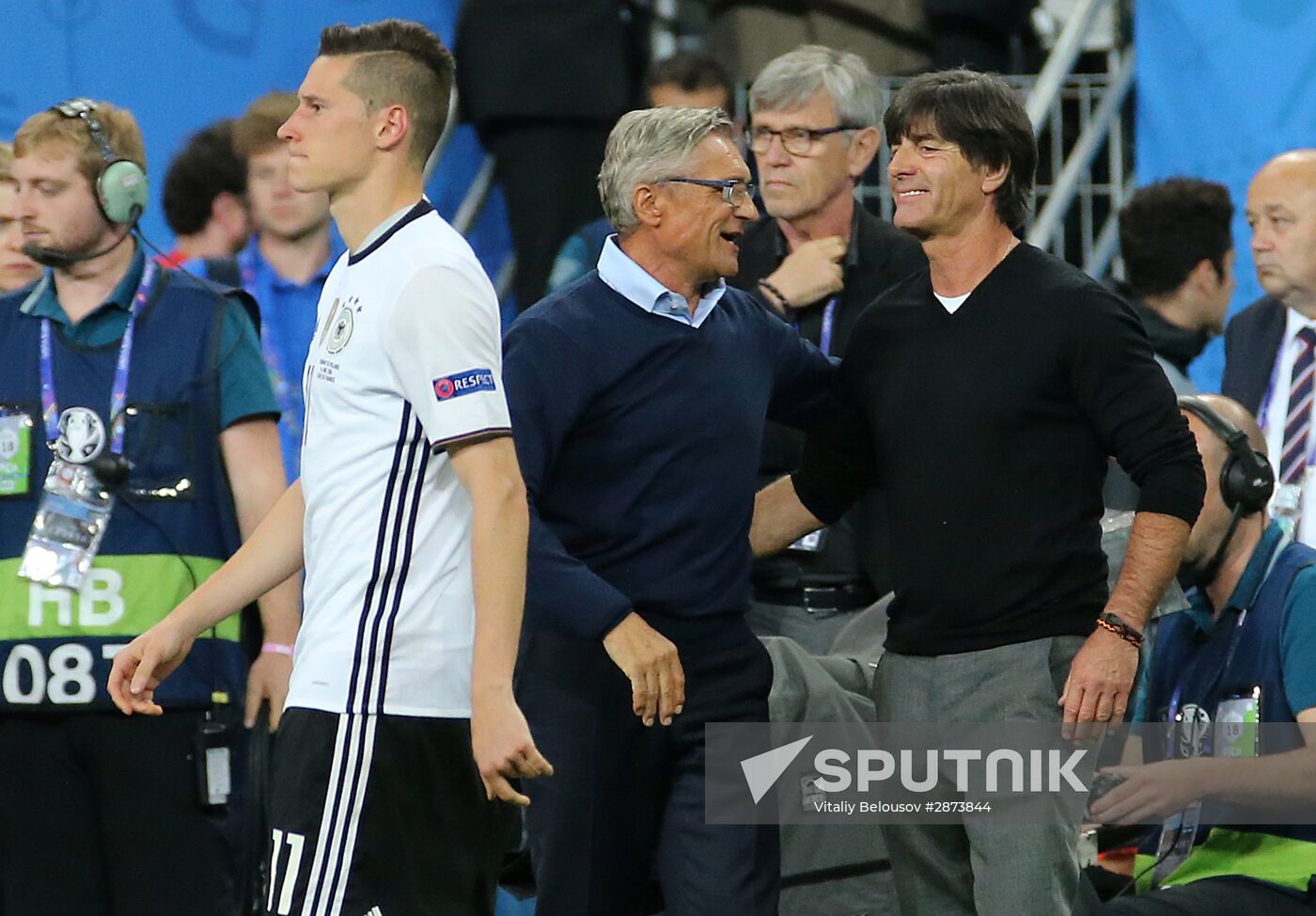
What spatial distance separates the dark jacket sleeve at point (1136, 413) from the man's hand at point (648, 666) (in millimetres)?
777

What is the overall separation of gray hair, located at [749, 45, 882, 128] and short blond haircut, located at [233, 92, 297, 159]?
1673 millimetres

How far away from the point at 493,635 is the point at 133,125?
1763mm

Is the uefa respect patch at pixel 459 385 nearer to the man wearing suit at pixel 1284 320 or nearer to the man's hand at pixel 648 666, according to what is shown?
the man's hand at pixel 648 666

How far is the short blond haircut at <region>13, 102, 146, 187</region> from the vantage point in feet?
13.2

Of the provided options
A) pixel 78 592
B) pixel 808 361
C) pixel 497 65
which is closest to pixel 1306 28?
pixel 497 65

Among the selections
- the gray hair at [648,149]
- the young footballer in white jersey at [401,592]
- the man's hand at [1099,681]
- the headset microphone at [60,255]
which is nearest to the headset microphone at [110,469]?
the headset microphone at [60,255]

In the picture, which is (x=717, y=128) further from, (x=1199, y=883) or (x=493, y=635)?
(x=1199, y=883)

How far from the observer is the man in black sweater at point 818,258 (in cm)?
452

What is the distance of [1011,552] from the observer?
3.46 m

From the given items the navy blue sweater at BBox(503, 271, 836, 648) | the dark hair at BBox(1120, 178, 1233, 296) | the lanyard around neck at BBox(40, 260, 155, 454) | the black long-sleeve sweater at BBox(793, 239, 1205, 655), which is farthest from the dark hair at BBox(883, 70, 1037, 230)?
the dark hair at BBox(1120, 178, 1233, 296)

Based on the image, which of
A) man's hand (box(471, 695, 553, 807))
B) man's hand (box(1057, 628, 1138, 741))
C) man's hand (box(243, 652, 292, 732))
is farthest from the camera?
man's hand (box(243, 652, 292, 732))

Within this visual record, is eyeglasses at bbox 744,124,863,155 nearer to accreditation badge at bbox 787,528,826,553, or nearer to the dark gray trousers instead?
accreditation badge at bbox 787,528,826,553

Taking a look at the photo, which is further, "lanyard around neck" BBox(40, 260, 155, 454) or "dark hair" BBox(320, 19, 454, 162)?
"lanyard around neck" BBox(40, 260, 155, 454)

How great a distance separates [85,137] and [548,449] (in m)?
1.15
